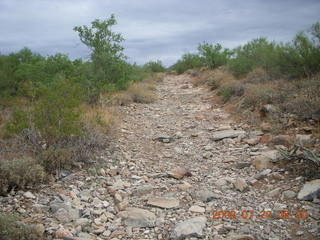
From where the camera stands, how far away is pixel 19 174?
3680mm

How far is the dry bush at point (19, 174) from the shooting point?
3.56m

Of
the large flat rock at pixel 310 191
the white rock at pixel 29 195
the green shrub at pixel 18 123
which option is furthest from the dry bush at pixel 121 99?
the large flat rock at pixel 310 191

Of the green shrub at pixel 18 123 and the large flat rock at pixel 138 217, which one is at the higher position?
the green shrub at pixel 18 123

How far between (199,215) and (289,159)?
1933 mm

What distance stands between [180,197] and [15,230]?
82.9 inches

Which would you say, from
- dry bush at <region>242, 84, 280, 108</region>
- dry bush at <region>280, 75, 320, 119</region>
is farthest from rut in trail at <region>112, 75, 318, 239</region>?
dry bush at <region>280, 75, 320, 119</region>

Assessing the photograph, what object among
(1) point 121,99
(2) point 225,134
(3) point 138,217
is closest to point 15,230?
(3) point 138,217

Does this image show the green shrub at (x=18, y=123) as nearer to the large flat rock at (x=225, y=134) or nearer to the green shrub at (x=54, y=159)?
the green shrub at (x=54, y=159)

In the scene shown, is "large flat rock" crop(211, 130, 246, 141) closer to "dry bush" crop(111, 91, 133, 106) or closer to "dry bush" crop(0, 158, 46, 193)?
"dry bush" crop(0, 158, 46, 193)

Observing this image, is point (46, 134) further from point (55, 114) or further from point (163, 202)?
point (163, 202)
